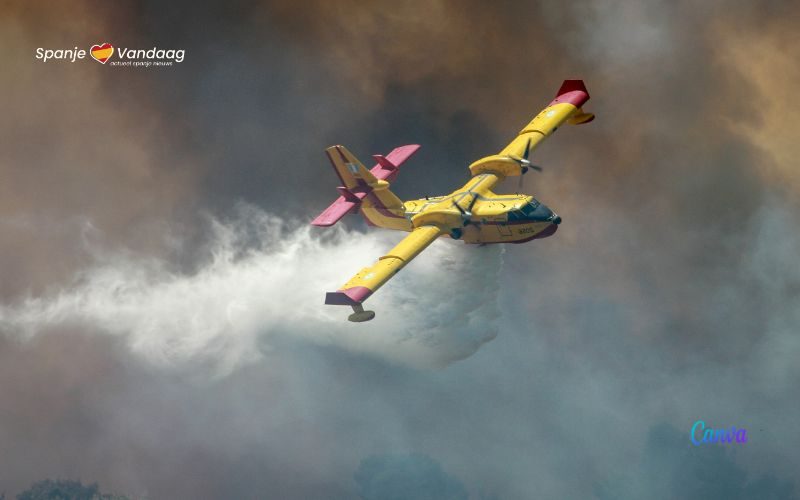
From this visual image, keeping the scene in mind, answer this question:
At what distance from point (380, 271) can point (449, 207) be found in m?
10.3

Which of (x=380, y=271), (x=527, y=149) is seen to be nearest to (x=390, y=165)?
(x=527, y=149)

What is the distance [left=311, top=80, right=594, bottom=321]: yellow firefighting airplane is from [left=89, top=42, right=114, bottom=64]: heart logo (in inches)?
1403

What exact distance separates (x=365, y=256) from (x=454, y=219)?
1529 centimetres

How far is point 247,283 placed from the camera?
313 feet

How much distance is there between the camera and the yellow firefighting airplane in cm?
7831

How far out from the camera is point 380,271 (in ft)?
240

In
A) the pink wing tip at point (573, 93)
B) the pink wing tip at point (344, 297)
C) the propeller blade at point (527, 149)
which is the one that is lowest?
the pink wing tip at point (344, 297)

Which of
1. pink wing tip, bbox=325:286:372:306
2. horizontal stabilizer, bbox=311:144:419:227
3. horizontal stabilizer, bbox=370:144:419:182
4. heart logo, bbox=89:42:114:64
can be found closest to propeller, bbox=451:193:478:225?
horizontal stabilizer, bbox=311:144:419:227

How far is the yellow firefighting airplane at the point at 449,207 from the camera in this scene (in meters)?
78.3

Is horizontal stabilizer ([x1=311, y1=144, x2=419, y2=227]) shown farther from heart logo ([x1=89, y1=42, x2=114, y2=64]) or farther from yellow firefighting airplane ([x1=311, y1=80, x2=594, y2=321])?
heart logo ([x1=89, y1=42, x2=114, y2=64])

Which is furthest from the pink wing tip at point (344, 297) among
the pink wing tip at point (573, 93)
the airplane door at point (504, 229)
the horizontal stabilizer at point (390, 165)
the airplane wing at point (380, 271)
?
the pink wing tip at point (573, 93)

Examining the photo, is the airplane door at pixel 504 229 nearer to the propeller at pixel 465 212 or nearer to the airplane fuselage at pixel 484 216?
the airplane fuselage at pixel 484 216

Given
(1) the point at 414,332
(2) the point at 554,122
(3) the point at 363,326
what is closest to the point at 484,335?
(1) the point at 414,332

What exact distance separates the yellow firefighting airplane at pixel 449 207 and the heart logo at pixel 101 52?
1403 inches
